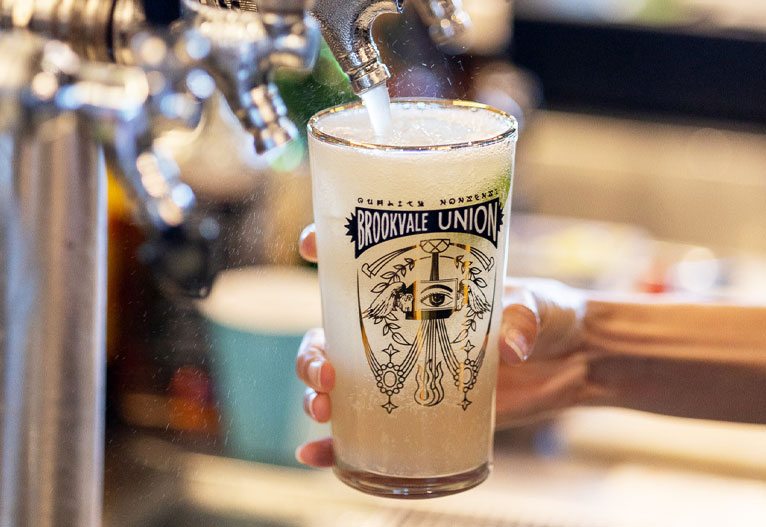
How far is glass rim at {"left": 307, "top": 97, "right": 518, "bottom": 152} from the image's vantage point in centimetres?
64

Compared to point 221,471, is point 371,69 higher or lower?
higher

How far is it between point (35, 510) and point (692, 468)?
45.1 inches

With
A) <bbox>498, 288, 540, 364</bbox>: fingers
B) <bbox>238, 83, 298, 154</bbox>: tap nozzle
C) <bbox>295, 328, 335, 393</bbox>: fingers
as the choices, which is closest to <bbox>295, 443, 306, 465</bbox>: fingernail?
<bbox>295, 328, 335, 393</bbox>: fingers

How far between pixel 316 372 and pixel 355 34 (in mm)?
270

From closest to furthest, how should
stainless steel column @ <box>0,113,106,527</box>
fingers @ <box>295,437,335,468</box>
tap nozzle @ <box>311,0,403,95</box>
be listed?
tap nozzle @ <box>311,0,403,95</box>, stainless steel column @ <box>0,113,106,527</box>, fingers @ <box>295,437,335,468</box>

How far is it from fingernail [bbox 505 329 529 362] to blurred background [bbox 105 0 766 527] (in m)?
0.19

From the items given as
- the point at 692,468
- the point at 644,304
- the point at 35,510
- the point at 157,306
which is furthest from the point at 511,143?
the point at 692,468

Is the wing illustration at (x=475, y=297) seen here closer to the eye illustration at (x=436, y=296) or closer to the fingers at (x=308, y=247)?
the eye illustration at (x=436, y=296)

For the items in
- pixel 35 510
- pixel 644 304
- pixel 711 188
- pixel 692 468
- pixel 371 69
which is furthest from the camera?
pixel 711 188

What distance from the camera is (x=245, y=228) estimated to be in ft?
2.47

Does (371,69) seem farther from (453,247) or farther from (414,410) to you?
(414,410)

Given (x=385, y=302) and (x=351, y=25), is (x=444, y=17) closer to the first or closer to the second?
(x=351, y=25)

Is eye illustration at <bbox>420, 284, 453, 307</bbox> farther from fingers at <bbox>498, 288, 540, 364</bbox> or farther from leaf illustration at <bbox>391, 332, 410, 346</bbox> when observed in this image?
fingers at <bbox>498, 288, 540, 364</bbox>

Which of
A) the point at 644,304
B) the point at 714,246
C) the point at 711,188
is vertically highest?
Result: the point at 644,304
